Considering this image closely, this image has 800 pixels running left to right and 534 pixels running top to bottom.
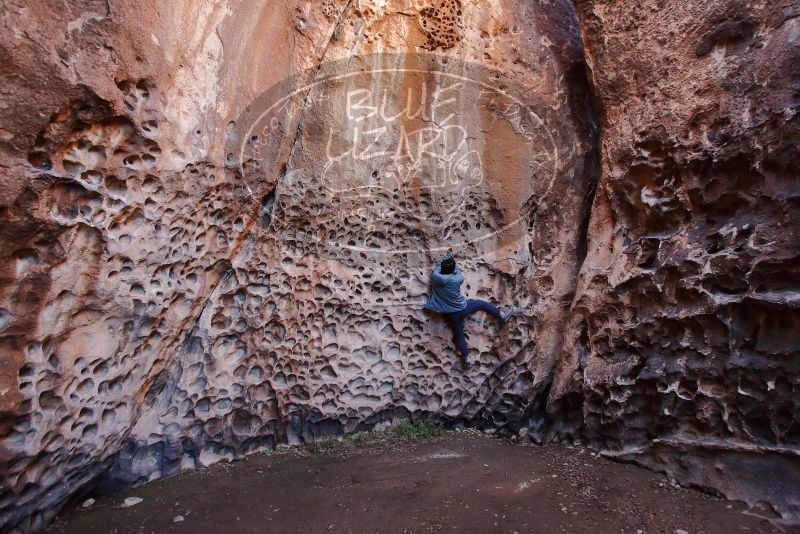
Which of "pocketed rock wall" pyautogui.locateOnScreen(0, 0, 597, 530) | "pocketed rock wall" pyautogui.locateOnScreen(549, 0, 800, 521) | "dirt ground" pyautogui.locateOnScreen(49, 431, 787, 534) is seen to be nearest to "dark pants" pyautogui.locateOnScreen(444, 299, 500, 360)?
"pocketed rock wall" pyautogui.locateOnScreen(0, 0, 597, 530)

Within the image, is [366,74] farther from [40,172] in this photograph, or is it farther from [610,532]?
[610,532]

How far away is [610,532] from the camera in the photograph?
2492 mm

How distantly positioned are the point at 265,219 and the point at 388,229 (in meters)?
0.96

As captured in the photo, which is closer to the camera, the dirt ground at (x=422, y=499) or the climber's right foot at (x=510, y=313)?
the dirt ground at (x=422, y=499)

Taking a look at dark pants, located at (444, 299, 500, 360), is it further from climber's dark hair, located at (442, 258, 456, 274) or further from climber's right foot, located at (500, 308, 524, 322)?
climber's dark hair, located at (442, 258, 456, 274)

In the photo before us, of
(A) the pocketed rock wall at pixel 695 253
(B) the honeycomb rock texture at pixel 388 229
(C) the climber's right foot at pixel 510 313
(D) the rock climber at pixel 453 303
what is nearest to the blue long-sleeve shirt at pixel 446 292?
(D) the rock climber at pixel 453 303

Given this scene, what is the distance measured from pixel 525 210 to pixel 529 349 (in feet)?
3.61

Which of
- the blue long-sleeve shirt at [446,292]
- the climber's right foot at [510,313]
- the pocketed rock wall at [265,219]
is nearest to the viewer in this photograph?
the pocketed rock wall at [265,219]

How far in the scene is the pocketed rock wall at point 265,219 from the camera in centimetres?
239

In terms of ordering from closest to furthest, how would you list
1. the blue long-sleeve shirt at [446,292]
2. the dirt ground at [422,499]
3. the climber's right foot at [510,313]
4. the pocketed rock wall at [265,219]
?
1. the pocketed rock wall at [265,219]
2. the dirt ground at [422,499]
3. the blue long-sleeve shirt at [446,292]
4. the climber's right foot at [510,313]

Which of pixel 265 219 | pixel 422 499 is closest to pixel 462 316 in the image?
pixel 422 499

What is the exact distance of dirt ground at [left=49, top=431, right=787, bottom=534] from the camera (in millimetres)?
2588

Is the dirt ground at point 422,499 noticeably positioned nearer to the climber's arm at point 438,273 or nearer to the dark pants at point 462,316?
the dark pants at point 462,316

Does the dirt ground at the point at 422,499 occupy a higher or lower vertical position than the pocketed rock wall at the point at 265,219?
lower
